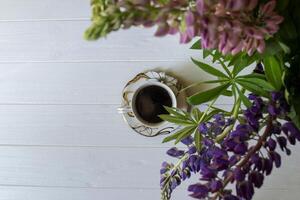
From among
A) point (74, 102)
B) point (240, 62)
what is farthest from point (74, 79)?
point (240, 62)

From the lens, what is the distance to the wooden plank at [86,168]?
1228 mm

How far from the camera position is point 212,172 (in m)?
0.68

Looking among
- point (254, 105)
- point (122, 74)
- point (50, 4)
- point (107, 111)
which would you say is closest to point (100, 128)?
point (107, 111)

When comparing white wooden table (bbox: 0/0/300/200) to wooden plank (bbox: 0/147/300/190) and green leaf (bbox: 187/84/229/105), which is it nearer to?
wooden plank (bbox: 0/147/300/190)

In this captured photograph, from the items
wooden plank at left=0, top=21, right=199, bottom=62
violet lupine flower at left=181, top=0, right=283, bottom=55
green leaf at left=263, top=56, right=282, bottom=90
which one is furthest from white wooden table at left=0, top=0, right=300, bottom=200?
violet lupine flower at left=181, top=0, right=283, bottom=55

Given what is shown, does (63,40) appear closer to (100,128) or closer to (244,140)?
(100,128)

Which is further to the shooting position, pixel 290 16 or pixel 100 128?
pixel 100 128

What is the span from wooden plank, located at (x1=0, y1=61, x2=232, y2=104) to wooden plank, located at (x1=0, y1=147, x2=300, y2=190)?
145 mm

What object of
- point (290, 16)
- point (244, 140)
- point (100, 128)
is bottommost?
point (100, 128)

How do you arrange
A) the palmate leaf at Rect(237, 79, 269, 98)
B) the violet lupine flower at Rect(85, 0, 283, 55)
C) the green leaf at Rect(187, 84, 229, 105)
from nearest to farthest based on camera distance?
the violet lupine flower at Rect(85, 0, 283, 55), the palmate leaf at Rect(237, 79, 269, 98), the green leaf at Rect(187, 84, 229, 105)

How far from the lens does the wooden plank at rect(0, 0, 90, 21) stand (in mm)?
1219

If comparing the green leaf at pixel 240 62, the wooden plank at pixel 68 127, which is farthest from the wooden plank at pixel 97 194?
the green leaf at pixel 240 62

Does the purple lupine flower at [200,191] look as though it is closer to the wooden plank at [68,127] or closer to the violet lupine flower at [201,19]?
the violet lupine flower at [201,19]

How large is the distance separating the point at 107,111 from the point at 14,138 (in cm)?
29
